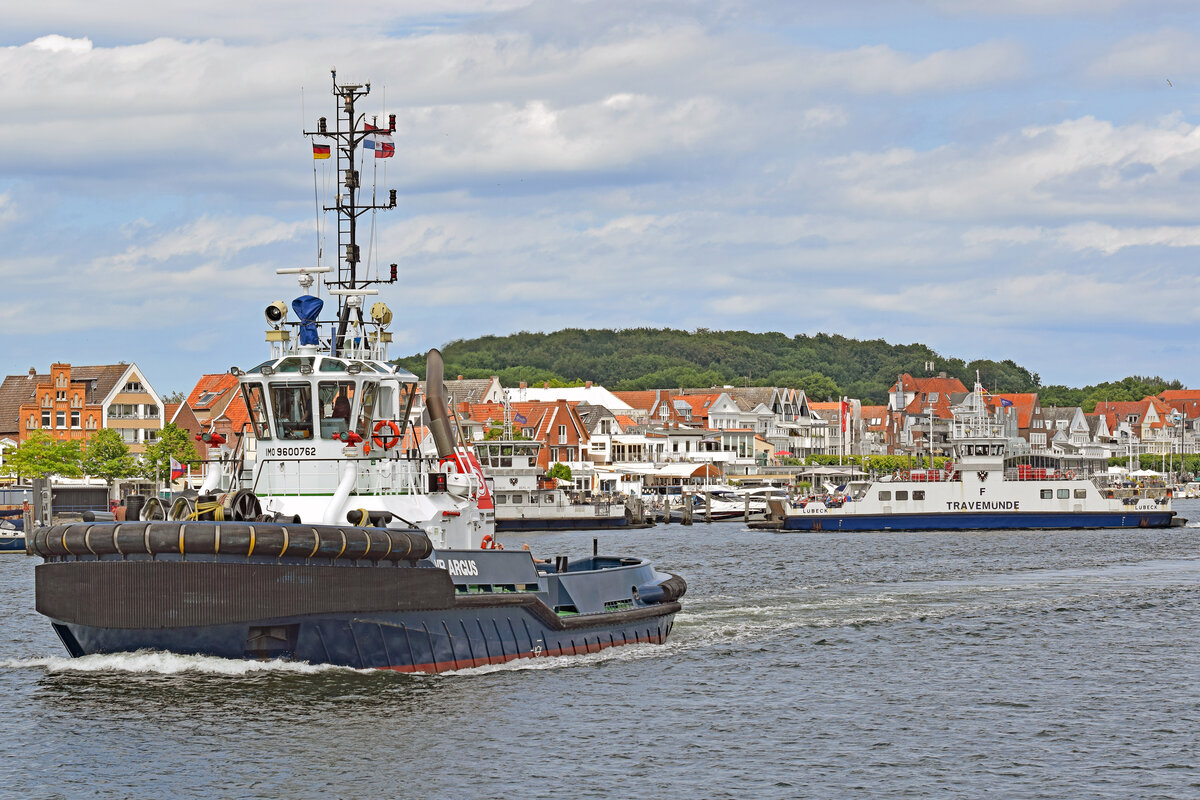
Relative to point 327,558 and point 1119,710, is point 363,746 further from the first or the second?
point 1119,710

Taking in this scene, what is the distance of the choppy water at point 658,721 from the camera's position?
19.2 meters

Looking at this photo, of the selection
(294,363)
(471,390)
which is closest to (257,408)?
(294,363)

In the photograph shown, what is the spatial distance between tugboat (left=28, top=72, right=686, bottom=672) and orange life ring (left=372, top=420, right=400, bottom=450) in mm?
41

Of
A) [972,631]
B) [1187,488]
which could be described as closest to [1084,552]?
[972,631]

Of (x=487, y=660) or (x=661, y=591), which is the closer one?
(x=487, y=660)

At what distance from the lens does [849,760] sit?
2078 cm

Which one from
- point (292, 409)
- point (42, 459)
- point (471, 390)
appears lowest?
point (42, 459)

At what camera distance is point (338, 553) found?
22.5 m

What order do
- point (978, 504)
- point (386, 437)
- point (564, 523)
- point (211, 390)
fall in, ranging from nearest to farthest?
point (386, 437) → point (978, 504) → point (564, 523) → point (211, 390)

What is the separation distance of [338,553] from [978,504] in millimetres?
73320

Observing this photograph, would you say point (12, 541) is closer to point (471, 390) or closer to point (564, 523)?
point (564, 523)

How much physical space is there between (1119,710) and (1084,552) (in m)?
45.2

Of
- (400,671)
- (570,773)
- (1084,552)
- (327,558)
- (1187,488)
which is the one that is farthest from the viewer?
(1187,488)

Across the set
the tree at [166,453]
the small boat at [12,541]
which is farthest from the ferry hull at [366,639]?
the tree at [166,453]
